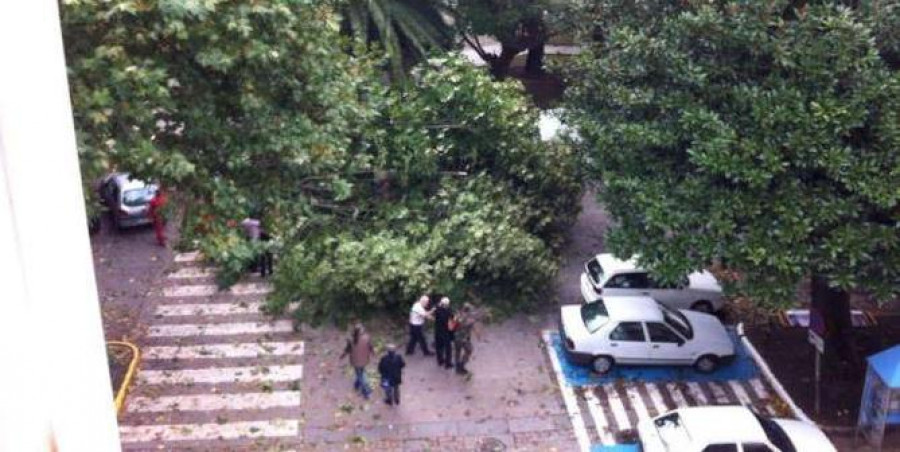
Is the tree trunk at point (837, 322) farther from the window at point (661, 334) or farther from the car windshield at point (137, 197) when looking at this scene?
the car windshield at point (137, 197)

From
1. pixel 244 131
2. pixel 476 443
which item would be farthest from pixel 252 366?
pixel 244 131

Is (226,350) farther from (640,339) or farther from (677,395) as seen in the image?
(677,395)

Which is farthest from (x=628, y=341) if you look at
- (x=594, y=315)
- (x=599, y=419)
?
(x=599, y=419)

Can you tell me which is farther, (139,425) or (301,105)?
(139,425)

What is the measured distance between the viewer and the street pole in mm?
1313

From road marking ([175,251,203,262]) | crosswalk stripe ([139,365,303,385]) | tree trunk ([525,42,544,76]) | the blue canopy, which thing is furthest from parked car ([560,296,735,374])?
tree trunk ([525,42,544,76])

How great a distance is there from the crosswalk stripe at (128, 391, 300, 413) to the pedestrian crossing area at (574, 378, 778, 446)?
4.70m

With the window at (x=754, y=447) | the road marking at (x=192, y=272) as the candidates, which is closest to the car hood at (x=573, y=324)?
the window at (x=754, y=447)

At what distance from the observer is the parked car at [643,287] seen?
55.5 feet

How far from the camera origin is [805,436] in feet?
41.4

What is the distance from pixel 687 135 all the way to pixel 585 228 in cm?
833

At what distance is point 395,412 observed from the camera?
14.1 m

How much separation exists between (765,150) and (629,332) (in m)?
4.29

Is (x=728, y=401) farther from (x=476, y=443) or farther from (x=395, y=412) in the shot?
(x=395, y=412)
